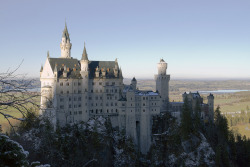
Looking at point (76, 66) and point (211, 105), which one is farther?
point (211, 105)

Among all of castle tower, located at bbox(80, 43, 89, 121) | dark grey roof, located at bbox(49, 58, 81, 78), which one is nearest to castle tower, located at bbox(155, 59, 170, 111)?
castle tower, located at bbox(80, 43, 89, 121)

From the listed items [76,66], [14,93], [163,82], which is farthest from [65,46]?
[14,93]

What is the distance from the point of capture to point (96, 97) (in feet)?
286

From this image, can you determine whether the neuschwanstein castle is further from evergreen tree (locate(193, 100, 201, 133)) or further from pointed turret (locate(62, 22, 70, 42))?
pointed turret (locate(62, 22, 70, 42))

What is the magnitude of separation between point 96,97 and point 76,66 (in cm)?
1346

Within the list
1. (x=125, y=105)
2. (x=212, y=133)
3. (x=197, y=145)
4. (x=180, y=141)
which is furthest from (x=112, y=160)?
(x=212, y=133)

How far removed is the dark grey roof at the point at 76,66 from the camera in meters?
82.2

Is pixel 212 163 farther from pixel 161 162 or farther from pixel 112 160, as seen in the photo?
pixel 112 160

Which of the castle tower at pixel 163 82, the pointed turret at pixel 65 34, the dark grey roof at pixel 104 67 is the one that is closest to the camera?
the dark grey roof at pixel 104 67

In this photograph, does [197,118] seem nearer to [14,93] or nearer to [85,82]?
[85,82]

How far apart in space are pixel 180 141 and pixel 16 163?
74.1 meters

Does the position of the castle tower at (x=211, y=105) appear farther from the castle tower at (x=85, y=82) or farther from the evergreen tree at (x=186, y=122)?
the castle tower at (x=85, y=82)

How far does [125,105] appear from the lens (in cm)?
8512

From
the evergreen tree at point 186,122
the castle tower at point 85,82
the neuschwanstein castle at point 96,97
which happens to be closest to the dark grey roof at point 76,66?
the neuschwanstein castle at point 96,97
